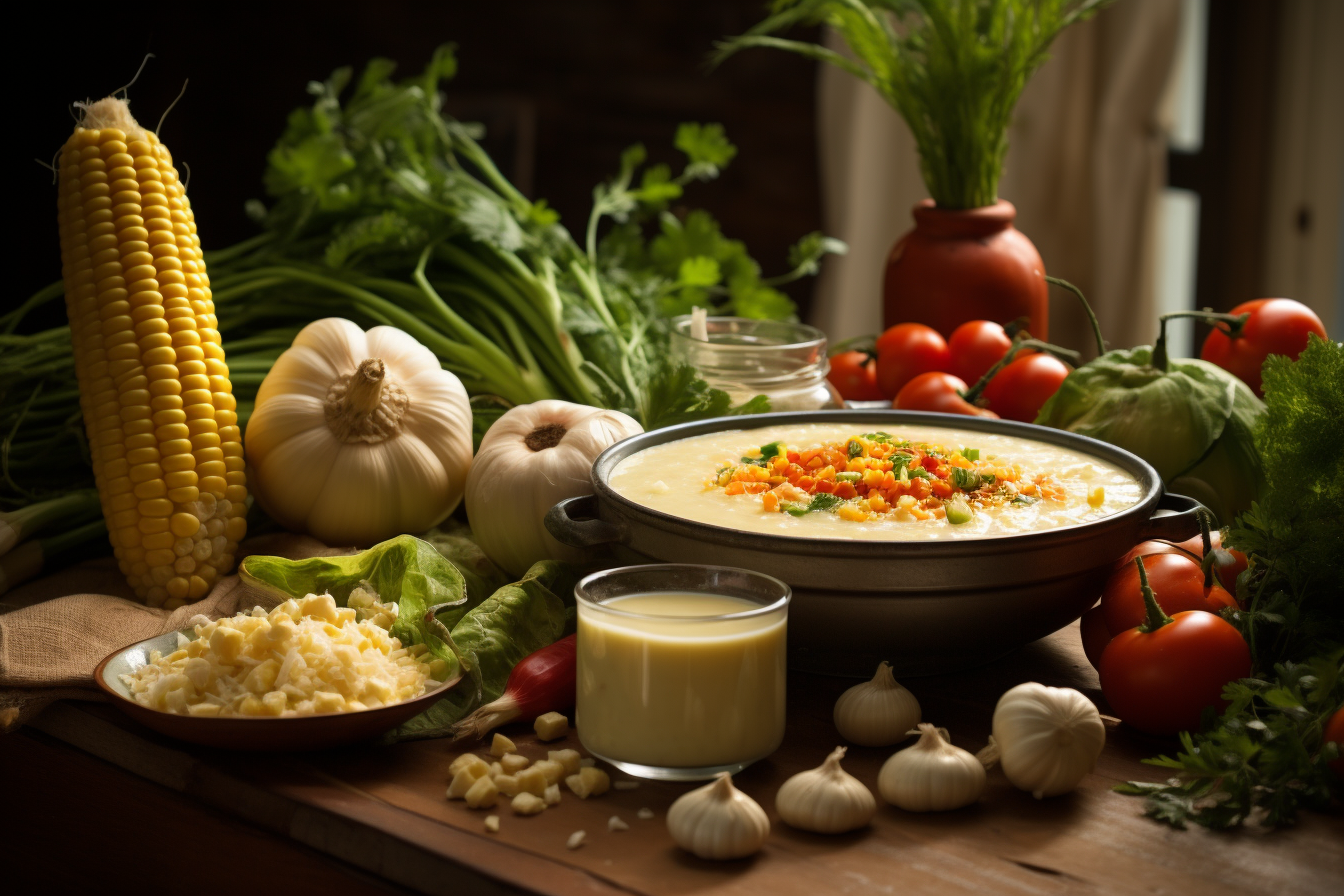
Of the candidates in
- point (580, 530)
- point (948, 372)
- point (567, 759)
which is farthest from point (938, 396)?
point (567, 759)

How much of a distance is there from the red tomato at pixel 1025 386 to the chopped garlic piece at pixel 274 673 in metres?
1.25

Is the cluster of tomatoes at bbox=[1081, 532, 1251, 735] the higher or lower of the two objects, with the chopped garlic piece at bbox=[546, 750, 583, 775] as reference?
higher

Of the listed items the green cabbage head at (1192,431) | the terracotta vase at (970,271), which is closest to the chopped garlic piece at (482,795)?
the green cabbage head at (1192,431)

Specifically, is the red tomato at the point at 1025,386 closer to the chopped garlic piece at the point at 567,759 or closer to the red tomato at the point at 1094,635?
the red tomato at the point at 1094,635

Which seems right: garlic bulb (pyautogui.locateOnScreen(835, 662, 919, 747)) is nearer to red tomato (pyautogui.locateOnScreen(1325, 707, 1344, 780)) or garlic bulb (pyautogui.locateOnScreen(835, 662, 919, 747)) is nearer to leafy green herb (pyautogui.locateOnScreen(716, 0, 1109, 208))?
red tomato (pyautogui.locateOnScreen(1325, 707, 1344, 780))

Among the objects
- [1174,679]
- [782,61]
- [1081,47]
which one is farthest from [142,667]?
[782,61]

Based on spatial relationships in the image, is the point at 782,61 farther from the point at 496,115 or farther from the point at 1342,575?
the point at 1342,575

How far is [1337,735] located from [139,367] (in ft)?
4.93

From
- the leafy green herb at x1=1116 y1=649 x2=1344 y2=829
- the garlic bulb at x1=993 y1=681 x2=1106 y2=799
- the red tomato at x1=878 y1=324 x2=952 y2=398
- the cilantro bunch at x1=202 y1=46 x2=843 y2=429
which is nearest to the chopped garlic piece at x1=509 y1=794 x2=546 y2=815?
the garlic bulb at x1=993 y1=681 x2=1106 y2=799

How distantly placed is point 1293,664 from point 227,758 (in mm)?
1145

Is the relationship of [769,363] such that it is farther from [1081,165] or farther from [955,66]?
[1081,165]

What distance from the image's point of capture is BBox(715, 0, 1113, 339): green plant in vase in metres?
2.40

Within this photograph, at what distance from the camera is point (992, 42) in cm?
Answer: 242

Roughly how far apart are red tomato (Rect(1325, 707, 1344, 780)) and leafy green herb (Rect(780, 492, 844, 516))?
0.57 m
